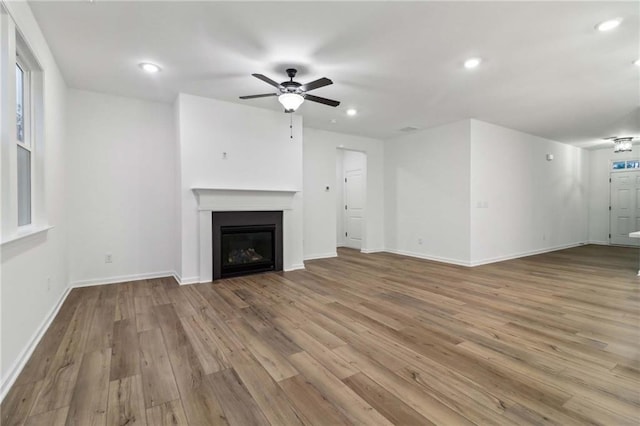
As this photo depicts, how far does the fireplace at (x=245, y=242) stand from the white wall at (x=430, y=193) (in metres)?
3.06

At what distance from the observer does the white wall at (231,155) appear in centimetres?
414

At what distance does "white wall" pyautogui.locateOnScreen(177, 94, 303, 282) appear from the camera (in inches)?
163

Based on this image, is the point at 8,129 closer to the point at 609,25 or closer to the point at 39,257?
the point at 39,257

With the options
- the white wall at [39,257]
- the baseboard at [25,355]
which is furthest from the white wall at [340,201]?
the baseboard at [25,355]

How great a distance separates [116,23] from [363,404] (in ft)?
11.5

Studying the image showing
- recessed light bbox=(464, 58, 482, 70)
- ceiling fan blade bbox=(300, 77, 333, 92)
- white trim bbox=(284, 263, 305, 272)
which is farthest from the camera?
white trim bbox=(284, 263, 305, 272)

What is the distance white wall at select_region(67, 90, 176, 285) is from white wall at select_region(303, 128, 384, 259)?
2.55 meters

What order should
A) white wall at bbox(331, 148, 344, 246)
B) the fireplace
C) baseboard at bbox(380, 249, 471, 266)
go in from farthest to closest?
white wall at bbox(331, 148, 344, 246) < baseboard at bbox(380, 249, 471, 266) < the fireplace

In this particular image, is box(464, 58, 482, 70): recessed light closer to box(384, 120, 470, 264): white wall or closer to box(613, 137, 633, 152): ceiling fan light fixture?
box(384, 120, 470, 264): white wall

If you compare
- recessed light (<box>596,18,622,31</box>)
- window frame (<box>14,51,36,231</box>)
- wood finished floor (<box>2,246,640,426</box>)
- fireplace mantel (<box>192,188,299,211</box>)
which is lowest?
wood finished floor (<box>2,246,640,426</box>)

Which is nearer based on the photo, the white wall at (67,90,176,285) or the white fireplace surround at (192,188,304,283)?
the white wall at (67,90,176,285)

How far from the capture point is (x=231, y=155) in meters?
4.50

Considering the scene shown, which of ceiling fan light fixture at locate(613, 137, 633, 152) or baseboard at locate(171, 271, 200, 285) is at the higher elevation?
A: ceiling fan light fixture at locate(613, 137, 633, 152)

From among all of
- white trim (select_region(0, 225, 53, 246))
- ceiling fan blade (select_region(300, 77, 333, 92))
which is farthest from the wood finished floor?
ceiling fan blade (select_region(300, 77, 333, 92))
